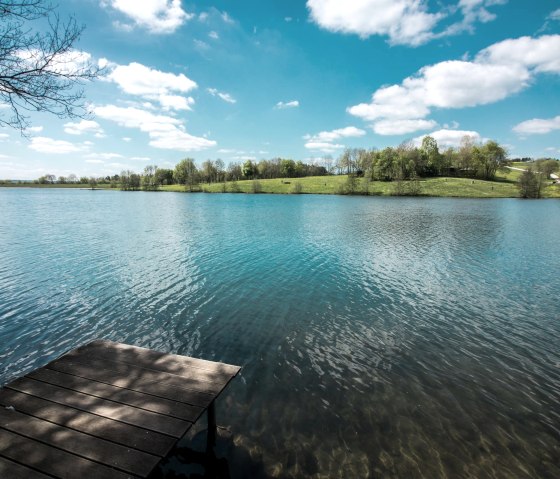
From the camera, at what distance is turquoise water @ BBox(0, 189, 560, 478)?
7.42 metres

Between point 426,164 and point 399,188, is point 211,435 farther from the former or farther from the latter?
point 426,164

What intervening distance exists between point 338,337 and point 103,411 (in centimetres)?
927

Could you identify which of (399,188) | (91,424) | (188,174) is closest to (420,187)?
(399,188)

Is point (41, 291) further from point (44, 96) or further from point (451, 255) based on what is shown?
point (451, 255)

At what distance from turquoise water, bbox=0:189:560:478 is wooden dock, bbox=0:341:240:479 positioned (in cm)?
211

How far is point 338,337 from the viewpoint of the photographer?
12773mm

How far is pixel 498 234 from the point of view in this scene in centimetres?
3772

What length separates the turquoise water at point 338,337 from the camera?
7422 millimetres

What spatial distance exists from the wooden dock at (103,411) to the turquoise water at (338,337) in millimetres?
2114

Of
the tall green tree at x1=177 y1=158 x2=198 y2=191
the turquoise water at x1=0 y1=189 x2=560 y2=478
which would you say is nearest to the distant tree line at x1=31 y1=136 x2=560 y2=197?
the tall green tree at x1=177 y1=158 x2=198 y2=191

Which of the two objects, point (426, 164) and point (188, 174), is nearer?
point (426, 164)

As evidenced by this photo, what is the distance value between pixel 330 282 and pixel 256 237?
651 inches

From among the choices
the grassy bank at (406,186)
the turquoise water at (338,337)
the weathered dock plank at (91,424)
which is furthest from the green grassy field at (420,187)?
the weathered dock plank at (91,424)

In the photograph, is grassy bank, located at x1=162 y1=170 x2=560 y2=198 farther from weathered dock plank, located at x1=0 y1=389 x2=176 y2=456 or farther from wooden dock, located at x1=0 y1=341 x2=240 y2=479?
weathered dock plank, located at x1=0 y1=389 x2=176 y2=456
